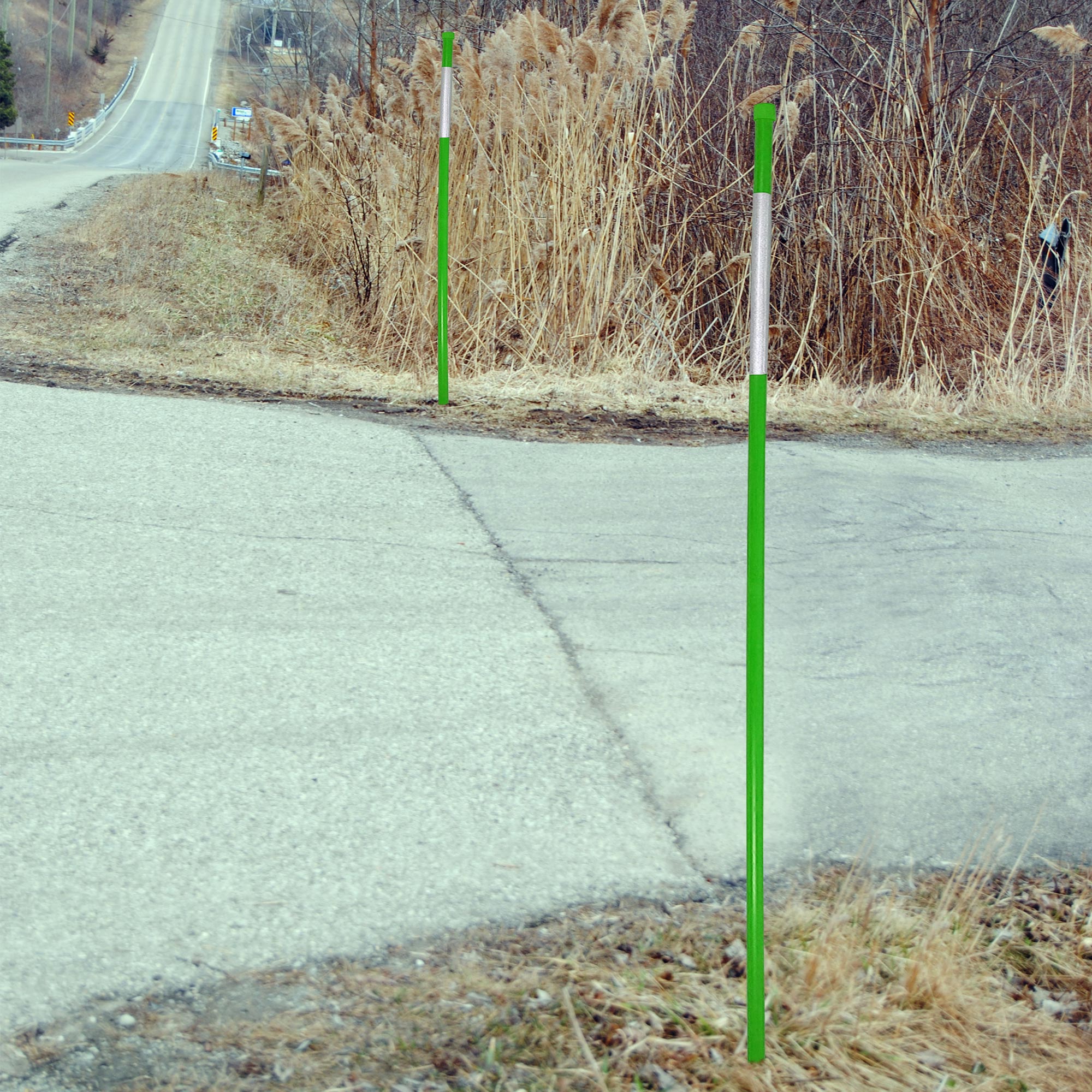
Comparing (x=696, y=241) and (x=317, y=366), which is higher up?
(x=696, y=241)

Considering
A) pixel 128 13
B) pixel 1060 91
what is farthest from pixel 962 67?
pixel 128 13

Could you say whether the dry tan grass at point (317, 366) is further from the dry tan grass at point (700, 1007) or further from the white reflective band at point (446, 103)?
the dry tan grass at point (700, 1007)

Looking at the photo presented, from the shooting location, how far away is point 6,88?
5550cm

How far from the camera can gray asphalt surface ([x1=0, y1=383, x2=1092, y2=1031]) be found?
256 centimetres

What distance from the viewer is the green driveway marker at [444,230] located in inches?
272

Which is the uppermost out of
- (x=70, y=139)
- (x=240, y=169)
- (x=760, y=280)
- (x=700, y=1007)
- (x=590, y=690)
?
(x=70, y=139)

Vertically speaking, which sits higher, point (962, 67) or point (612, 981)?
point (962, 67)

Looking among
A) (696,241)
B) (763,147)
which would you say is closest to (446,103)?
(696,241)

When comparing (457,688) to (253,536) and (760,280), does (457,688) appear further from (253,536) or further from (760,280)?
(760,280)

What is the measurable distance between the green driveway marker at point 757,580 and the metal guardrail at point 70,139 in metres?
50.0

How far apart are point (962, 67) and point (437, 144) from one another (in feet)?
13.3

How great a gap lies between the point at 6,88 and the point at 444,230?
185ft

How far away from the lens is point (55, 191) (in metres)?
18.6

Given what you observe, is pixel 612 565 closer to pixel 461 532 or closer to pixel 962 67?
pixel 461 532
